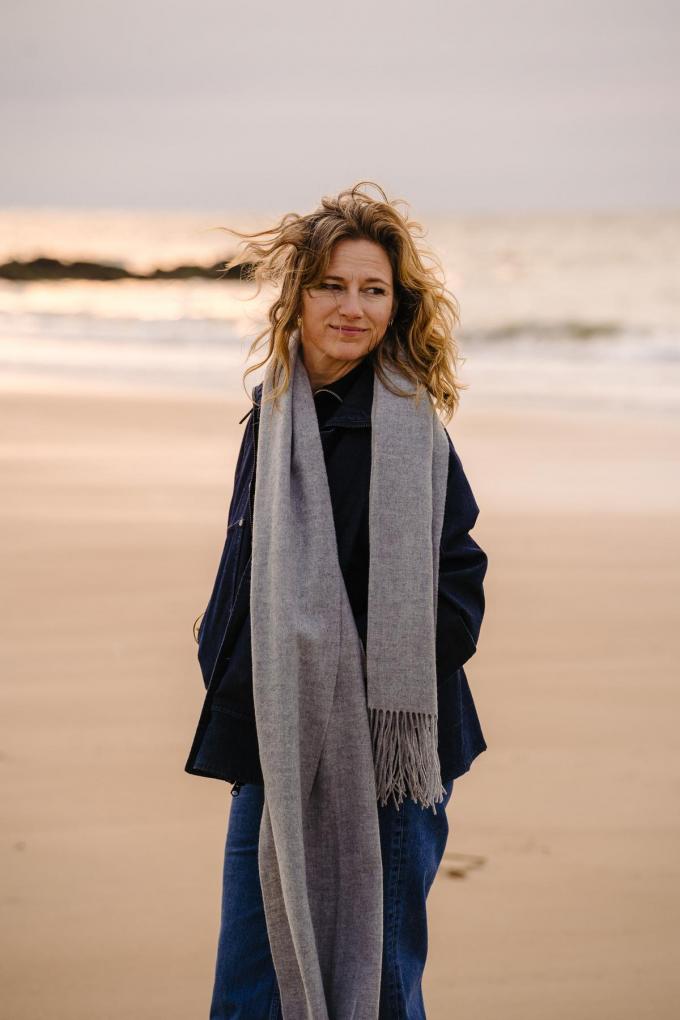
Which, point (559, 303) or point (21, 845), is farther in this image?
point (559, 303)

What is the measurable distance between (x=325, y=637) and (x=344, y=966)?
610 millimetres

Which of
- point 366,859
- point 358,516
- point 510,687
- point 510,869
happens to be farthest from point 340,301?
point 510,687

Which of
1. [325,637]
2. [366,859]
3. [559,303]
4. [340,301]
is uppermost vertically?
[559,303]

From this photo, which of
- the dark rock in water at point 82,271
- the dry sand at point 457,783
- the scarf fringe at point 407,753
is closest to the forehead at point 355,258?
the scarf fringe at point 407,753

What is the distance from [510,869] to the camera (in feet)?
12.6

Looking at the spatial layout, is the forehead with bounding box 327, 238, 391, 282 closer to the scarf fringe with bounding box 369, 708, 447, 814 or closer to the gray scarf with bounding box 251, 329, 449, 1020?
the gray scarf with bounding box 251, 329, 449, 1020

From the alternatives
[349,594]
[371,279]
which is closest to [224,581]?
[349,594]

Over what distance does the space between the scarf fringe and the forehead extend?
2.64ft

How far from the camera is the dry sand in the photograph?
3.32 metres

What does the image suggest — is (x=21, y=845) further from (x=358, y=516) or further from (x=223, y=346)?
(x=223, y=346)

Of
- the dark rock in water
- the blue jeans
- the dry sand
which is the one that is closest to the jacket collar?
the blue jeans

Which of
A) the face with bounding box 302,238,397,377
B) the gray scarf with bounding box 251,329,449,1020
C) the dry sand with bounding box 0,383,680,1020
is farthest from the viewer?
the dry sand with bounding box 0,383,680,1020

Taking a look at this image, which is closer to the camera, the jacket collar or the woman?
the woman

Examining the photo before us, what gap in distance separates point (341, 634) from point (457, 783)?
2.33m
